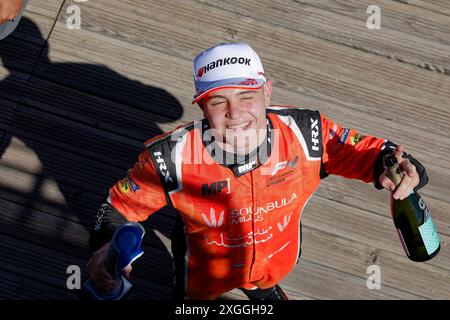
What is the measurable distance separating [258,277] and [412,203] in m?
0.90

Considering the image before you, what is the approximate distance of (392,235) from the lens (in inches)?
151

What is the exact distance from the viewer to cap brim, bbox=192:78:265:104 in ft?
8.79

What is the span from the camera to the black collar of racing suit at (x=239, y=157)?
9.45 ft

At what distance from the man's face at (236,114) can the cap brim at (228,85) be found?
3 cm

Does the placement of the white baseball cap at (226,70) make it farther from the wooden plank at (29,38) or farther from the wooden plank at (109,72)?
the wooden plank at (29,38)

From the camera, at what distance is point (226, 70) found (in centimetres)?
272

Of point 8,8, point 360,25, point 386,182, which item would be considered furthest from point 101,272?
point 360,25

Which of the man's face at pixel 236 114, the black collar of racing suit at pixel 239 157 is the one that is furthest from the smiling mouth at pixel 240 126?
the black collar of racing suit at pixel 239 157

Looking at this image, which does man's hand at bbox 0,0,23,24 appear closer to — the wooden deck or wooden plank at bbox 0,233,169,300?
the wooden deck

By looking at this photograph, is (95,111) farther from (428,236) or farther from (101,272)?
(428,236)

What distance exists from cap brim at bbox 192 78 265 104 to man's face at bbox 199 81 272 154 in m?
0.03

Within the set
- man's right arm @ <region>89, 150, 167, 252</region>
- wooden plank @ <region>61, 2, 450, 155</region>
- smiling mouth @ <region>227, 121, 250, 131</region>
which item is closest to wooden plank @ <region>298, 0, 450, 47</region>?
wooden plank @ <region>61, 2, 450, 155</region>

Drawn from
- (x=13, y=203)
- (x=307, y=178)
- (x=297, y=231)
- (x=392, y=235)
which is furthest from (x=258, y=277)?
(x=13, y=203)
